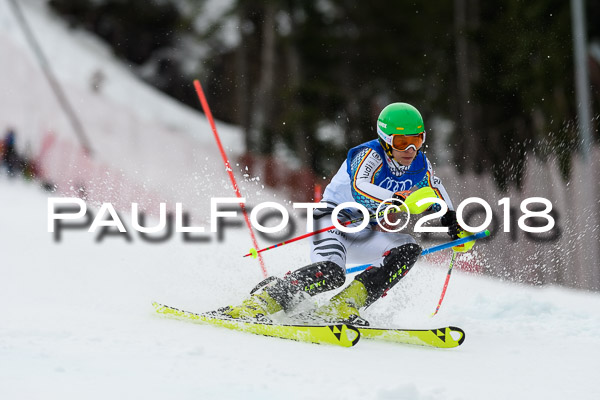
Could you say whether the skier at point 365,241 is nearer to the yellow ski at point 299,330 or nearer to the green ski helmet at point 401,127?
the green ski helmet at point 401,127

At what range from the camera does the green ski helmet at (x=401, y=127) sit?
4750 millimetres

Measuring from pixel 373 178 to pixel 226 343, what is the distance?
1.50m

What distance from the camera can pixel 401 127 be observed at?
4746mm

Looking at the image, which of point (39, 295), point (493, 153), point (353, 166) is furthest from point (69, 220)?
point (493, 153)

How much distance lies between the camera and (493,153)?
16484mm

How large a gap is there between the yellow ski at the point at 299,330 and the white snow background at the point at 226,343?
8 cm

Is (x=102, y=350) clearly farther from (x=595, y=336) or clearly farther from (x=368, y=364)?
(x=595, y=336)

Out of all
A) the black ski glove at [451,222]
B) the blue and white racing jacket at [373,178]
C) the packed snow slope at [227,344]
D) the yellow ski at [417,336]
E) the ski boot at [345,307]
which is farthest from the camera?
the black ski glove at [451,222]

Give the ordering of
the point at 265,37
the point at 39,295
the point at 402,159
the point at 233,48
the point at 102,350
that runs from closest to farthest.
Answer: the point at 102,350 < the point at 402,159 < the point at 39,295 < the point at 265,37 < the point at 233,48

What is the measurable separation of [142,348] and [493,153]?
13.8 metres

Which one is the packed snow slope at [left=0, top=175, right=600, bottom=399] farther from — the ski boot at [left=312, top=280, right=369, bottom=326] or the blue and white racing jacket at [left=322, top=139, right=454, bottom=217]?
the blue and white racing jacket at [left=322, top=139, right=454, bottom=217]

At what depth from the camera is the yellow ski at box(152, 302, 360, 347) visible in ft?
13.8

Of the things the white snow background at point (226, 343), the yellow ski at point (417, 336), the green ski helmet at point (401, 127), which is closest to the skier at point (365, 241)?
the green ski helmet at point (401, 127)

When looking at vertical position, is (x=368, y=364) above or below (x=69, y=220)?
below
